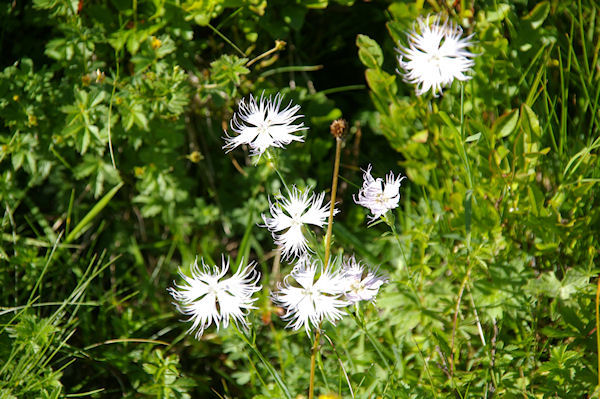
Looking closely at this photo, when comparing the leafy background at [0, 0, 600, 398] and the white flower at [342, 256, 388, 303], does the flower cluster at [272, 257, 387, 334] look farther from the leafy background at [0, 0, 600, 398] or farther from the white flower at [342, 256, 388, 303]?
the leafy background at [0, 0, 600, 398]

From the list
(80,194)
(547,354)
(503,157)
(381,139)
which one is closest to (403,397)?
(547,354)

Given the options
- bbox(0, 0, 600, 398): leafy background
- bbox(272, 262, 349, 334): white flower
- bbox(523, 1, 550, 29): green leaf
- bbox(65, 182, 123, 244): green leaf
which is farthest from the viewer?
bbox(65, 182, 123, 244): green leaf

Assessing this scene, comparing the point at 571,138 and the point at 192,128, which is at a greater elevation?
the point at 571,138

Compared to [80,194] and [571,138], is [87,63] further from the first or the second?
[571,138]

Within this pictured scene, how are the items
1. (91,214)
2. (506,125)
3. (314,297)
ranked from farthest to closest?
1. (91,214)
2. (506,125)
3. (314,297)

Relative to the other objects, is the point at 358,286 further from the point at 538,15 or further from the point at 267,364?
the point at 538,15

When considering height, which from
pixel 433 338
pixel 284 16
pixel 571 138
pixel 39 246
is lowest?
pixel 39 246

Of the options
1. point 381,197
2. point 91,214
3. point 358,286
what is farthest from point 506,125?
point 91,214

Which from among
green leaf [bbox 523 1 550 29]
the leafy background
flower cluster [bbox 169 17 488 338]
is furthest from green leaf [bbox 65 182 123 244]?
green leaf [bbox 523 1 550 29]
